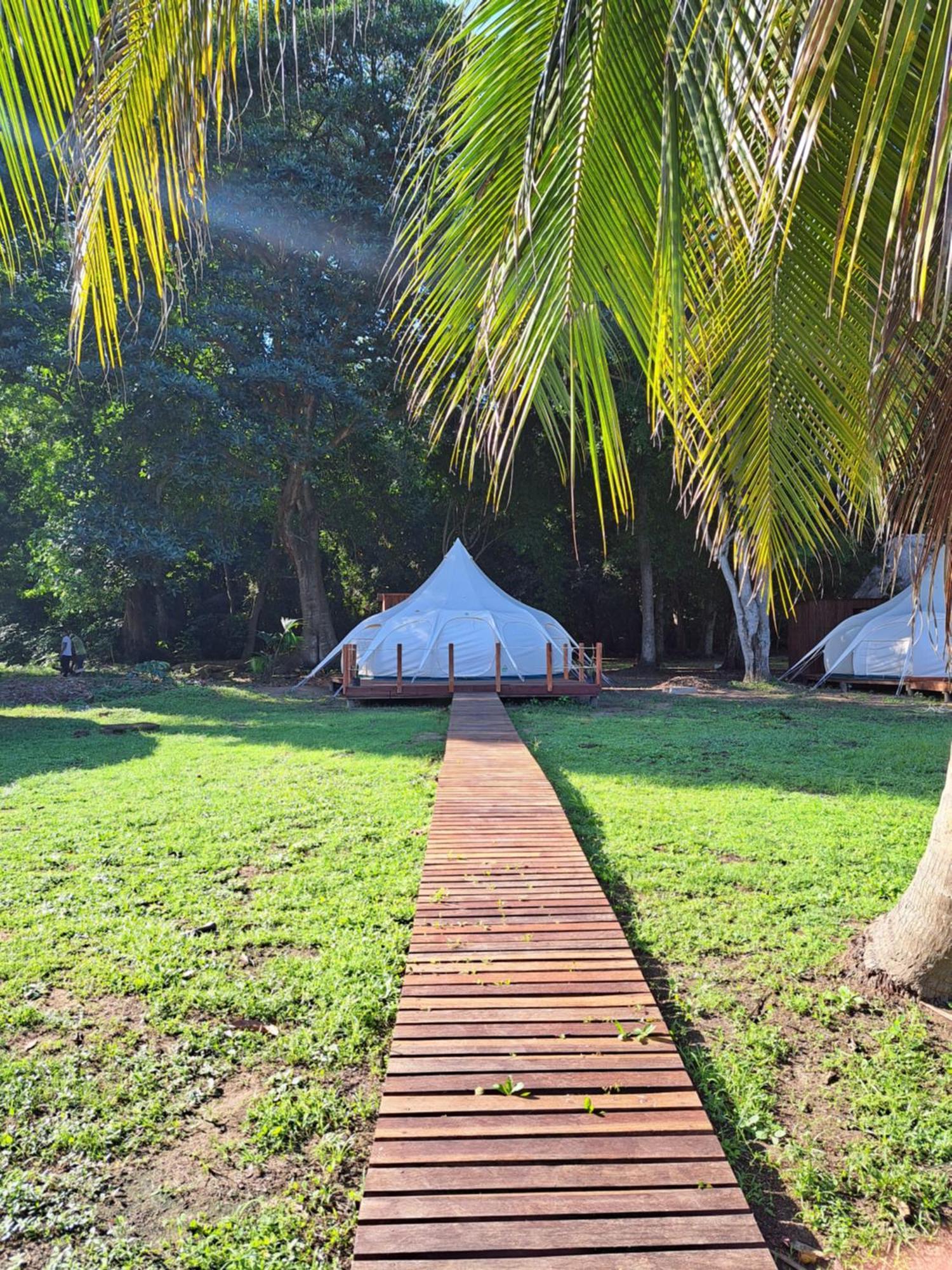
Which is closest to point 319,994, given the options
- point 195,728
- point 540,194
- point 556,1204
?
point 556,1204

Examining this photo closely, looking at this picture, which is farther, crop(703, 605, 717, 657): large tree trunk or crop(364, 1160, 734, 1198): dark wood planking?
crop(703, 605, 717, 657): large tree trunk

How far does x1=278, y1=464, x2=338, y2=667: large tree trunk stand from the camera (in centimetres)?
2114

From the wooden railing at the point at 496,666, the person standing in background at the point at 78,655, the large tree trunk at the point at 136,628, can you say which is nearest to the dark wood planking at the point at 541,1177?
the wooden railing at the point at 496,666

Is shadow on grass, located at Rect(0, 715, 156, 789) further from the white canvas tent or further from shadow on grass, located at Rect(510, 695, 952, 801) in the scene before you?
shadow on grass, located at Rect(510, 695, 952, 801)

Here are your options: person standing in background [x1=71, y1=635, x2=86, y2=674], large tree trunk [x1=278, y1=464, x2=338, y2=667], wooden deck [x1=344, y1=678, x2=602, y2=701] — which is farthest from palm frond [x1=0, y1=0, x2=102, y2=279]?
person standing in background [x1=71, y1=635, x2=86, y2=674]

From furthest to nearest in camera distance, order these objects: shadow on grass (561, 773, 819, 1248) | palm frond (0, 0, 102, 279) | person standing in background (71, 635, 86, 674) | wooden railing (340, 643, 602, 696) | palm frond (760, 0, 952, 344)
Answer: person standing in background (71, 635, 86, 674) < wooden railing (340, 643, 602, 696) < shadow on grass (561, 773, 819, 1248) < palm frond (0, 0, 102, 279) < palm frond (760, 0, 952, 344)

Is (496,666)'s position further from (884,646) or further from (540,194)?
(540,194)

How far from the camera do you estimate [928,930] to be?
3506 mm

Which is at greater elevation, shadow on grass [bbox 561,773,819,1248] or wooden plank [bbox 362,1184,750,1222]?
wooden plank [bbox 362,1184,750,1222]

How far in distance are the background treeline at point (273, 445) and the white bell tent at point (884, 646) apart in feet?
11.3

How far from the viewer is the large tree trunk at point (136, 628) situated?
23.4 meters

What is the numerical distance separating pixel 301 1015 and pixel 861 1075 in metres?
2.11

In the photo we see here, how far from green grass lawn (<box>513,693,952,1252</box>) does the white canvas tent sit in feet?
19.2

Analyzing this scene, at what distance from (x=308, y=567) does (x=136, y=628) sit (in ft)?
19.0
